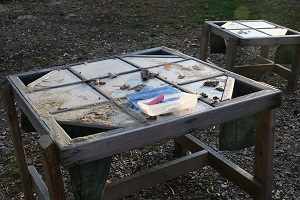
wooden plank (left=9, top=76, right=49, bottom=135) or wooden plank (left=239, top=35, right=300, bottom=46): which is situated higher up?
wooden plank (left=9, top=76, right=49, bottom=135)

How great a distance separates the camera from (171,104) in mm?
1933

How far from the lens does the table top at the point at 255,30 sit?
14.1 feet

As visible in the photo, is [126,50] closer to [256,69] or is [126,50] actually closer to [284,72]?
[256,69]

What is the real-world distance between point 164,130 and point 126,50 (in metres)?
4.47

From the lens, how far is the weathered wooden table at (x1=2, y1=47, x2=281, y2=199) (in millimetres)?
1750

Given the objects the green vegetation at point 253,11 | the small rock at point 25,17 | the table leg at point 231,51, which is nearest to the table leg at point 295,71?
the table leg at point 231,51

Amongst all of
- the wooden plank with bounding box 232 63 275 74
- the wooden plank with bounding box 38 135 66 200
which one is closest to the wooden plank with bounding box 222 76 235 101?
the wooden plank with bounding box 38 135 66 200

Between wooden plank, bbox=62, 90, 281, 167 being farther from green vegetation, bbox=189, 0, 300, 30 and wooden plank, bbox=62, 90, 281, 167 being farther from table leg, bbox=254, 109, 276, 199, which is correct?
green vegetation, bbox=189, 0, 300, 30

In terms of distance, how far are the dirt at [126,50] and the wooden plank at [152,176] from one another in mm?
346

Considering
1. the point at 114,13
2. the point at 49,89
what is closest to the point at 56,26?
the point at 114,13

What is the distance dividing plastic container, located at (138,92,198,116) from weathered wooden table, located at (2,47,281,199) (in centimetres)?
3

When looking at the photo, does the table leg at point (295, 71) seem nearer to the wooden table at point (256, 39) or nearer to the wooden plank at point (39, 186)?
the wooden table at point (256, 39)

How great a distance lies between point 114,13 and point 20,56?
3.10 metres

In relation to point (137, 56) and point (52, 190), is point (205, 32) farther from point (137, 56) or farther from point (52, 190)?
point (52, 190)
